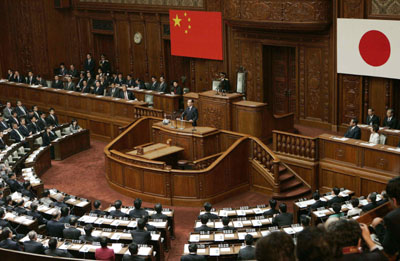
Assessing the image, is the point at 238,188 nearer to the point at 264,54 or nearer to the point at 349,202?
the point at 349,202

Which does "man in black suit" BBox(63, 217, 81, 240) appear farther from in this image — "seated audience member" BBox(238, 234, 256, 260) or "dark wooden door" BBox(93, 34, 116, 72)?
"dark wooden door" BBox(93, 34, 116, 72)

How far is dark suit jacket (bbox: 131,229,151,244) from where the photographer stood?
977 cm

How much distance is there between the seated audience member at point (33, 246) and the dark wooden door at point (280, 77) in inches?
420

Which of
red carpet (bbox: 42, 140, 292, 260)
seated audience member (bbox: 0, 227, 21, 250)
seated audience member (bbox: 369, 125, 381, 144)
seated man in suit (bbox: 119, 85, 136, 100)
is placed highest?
seated man in suit (bbox: 119, 85, 136, 100)

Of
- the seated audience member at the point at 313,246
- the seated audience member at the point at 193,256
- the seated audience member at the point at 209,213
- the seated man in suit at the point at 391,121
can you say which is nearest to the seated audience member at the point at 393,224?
the seated audience member at the point at 313,246

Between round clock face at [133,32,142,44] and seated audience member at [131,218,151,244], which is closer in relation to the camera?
seated audience member at [131,218,151,244]

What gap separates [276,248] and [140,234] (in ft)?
20.7

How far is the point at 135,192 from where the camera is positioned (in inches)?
565

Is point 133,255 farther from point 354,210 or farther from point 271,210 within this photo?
point 354,210

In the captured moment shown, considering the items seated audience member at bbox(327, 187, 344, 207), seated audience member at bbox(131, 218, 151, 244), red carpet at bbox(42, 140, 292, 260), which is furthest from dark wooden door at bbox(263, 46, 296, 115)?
seated audience member at bbox(131, 218, 151, 244)

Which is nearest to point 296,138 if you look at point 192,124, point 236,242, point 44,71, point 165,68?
point 192,124

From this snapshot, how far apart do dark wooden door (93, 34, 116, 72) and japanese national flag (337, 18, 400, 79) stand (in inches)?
451

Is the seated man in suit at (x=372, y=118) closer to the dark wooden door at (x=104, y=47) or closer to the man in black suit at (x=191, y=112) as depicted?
the man in black suit at (x=191, y=112)

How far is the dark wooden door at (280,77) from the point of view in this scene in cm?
1791
